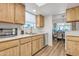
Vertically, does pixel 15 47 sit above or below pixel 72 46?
above

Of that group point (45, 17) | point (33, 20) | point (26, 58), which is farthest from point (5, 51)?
point (45, 17)

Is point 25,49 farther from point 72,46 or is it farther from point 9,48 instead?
point 72,46

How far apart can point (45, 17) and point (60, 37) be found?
3681 millimetres

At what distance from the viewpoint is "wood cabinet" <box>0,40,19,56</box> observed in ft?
8.19

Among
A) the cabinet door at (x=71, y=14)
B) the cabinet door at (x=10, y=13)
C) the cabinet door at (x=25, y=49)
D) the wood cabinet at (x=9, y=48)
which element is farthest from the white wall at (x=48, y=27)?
the wood cabinet at (x=9, y=48)

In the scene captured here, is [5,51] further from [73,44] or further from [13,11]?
[73,44]

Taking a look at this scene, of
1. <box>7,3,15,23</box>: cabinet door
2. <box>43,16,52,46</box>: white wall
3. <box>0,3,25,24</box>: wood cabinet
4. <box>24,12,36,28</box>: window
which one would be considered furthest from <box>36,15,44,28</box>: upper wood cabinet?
<box>7,3,15,23</box>: cabinet door

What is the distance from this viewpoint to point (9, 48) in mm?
2754

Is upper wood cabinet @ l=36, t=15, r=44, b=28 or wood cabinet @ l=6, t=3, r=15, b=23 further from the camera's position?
upper wood cabinet @ l=36, t=15, r=44, b=28

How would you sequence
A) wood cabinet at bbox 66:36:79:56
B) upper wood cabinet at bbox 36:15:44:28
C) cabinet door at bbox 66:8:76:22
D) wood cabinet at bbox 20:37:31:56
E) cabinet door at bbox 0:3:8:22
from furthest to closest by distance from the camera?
1. upper wood cabinet at bbox 36:15:44:28
2. cabinet door at bbox 66:8:76:22
3. wood cabinet at bbox 66:36:79:56
4. wood cabinet at bbox 20:37:31:56
5. cabinet door at bbox 0:3:8:22

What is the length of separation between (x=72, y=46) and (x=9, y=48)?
2.69 metres

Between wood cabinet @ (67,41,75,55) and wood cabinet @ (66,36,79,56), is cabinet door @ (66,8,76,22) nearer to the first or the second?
wood cabinet @ (66,36,79,56)

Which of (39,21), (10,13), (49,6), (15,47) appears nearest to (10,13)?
(10,13)

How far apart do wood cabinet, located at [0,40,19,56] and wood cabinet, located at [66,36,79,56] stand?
2.32 metres
